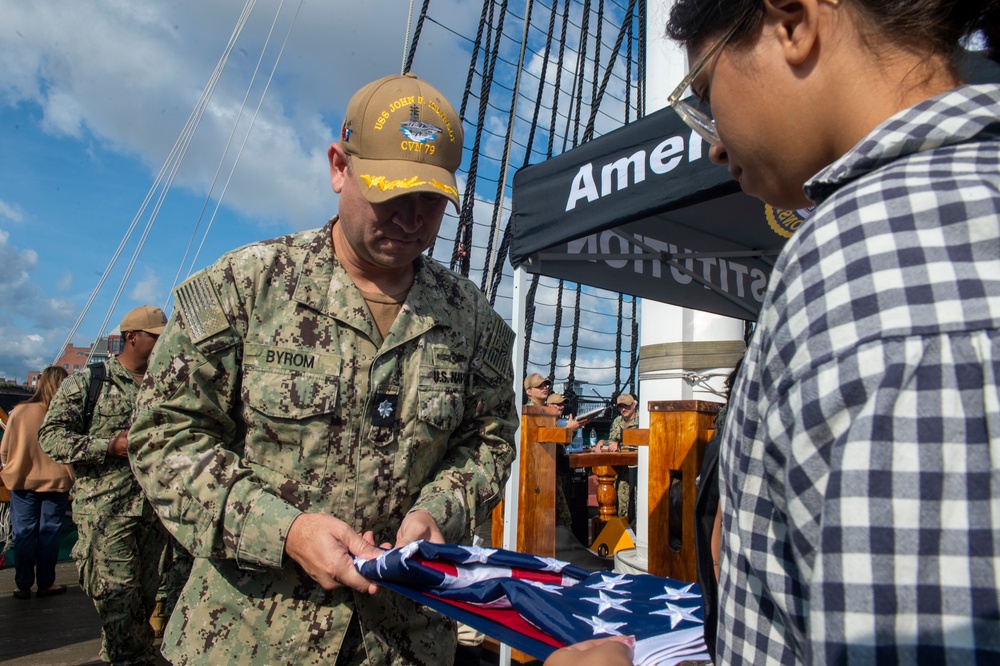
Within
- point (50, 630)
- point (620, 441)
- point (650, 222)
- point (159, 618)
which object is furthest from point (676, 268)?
point (50, 630)

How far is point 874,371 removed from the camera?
0.50 meters

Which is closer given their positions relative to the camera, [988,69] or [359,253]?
[359,253]

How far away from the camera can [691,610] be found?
150 centimetres

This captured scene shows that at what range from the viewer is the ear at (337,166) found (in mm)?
1830

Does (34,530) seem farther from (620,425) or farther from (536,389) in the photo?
(620,425)

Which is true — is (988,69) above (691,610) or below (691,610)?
above

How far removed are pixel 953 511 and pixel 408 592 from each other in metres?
1.23

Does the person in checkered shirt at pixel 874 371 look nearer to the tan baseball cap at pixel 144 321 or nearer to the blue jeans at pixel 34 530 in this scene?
the tan baseball cap at pixel 144 321

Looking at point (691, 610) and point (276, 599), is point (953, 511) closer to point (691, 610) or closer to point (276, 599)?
point (691, 610)

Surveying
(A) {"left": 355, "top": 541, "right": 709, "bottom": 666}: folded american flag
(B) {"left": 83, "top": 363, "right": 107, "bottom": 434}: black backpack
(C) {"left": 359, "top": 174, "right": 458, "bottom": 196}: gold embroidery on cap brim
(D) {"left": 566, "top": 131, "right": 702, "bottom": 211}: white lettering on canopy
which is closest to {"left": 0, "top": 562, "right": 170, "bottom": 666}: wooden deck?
(B) {"left": 83, "top": 363, "right": 107, "bottom": 434}: black backpack

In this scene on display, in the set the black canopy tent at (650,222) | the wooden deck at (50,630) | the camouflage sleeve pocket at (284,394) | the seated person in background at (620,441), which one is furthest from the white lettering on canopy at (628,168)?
the seated person in background at (620,441)

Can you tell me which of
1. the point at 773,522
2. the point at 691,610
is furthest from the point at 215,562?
the point at 773,522

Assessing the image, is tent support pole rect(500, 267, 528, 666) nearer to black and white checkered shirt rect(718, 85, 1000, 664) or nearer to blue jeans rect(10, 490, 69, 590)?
black and white checkered shirt rect(718, 85, 1000, 664)

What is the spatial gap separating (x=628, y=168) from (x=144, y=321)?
Result: 3784 millimetres
